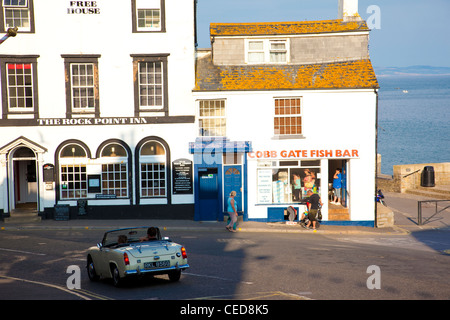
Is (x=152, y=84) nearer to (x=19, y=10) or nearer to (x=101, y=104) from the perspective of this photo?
(x=101, y=104)

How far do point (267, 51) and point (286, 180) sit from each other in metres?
6.57

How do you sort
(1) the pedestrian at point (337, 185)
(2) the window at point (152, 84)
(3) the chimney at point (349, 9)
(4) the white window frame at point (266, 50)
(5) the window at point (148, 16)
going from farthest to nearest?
(3) the chimney at point (349, 9)
(4) the white window frame at point (266, 50)
(1) the pedestrian at point (337, 185)
(2) the window at point (152, 84)
(5) the window at point (148, 16)

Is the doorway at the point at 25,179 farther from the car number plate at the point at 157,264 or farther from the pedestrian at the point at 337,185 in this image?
the car number plate at the point at 157,264

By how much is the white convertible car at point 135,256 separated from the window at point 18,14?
1640 centimetres

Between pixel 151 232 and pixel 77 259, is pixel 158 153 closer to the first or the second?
pixel 77 259

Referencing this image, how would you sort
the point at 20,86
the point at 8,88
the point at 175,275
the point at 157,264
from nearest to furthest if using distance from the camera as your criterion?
the point at 157,264 < the point at 175,275 < the point at 8,88 < the point at 20,86

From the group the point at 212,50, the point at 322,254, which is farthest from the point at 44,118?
the point at 322,254

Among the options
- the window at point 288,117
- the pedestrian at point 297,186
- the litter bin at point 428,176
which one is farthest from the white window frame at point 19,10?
the litter bin at point 428,176

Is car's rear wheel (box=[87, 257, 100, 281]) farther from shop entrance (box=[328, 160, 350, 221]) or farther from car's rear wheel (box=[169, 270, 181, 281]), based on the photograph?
shop entrance (box=[328, 160, 350, 221])

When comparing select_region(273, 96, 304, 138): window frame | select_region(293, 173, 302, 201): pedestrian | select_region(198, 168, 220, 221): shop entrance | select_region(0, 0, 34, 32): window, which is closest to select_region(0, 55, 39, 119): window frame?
select_region(0, 0, 34, 32): window

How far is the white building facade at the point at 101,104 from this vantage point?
94.0ft

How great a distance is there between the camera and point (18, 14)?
2867cm

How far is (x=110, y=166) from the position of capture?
2912cm

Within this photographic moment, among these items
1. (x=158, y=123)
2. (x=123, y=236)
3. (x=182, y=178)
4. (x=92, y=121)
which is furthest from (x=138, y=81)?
(x=123, y=236)
